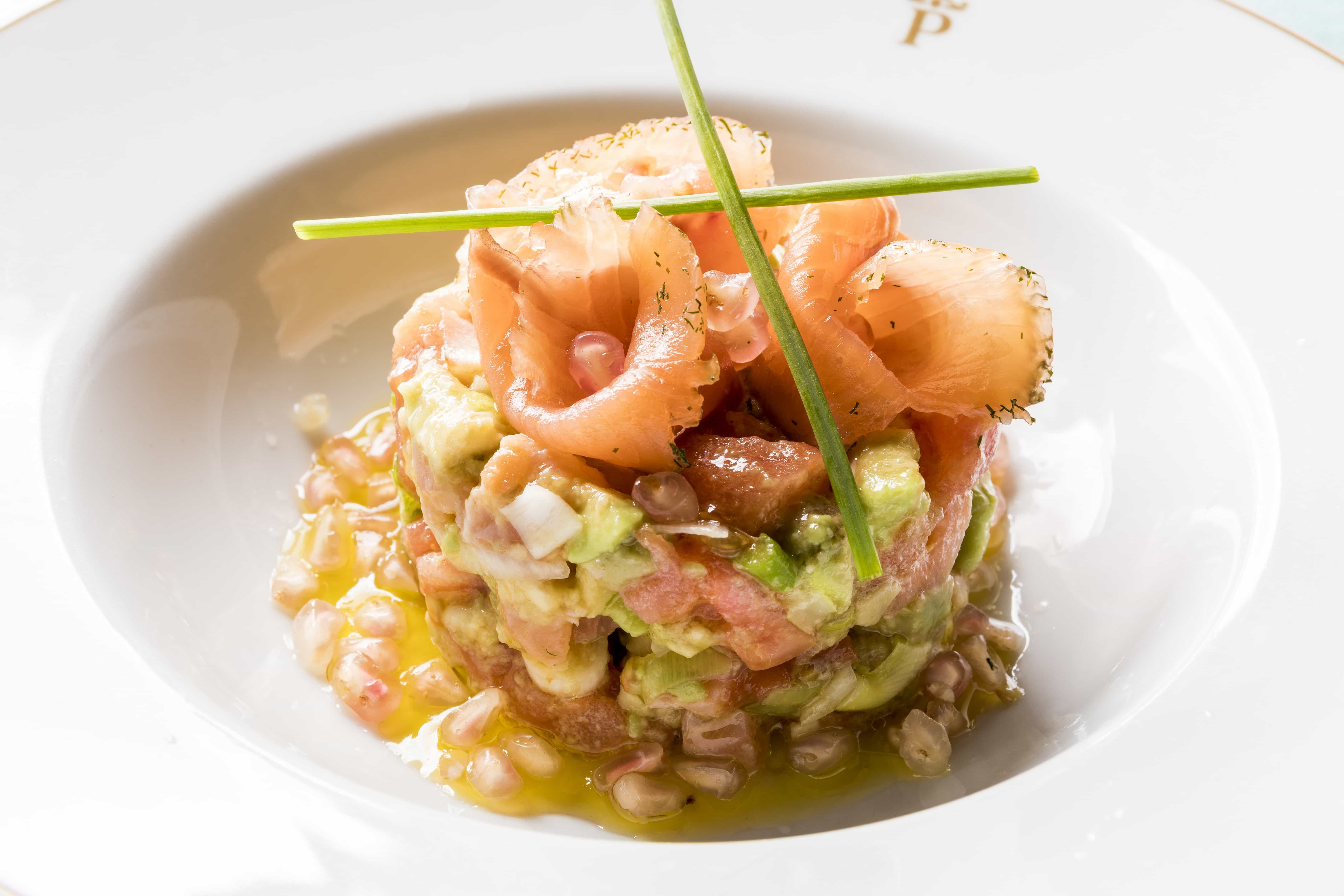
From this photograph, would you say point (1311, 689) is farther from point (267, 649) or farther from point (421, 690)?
point (267, 649)

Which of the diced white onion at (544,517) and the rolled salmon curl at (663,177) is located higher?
the rolled salmon curl at (663,177)

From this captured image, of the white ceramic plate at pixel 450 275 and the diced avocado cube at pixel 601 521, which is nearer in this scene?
the white ceramic plate at pixel 450 275

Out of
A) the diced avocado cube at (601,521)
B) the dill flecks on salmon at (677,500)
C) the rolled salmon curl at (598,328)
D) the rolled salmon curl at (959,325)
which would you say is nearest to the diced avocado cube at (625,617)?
the dill flecks on salmon at (677,500)

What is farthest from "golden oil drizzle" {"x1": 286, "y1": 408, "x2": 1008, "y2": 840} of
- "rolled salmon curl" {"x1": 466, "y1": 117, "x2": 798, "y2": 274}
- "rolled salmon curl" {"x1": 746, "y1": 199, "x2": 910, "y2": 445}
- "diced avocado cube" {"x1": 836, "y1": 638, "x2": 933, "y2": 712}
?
"rolled salmon curl" {"x1": 466, "y1": 117, "x2": 798, "y2": 274}

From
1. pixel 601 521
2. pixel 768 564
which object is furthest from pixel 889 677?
pixel 601 521

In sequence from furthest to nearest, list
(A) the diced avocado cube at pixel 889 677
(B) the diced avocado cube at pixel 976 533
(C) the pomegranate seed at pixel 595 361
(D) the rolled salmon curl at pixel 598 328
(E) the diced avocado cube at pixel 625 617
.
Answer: (B) the diced avocado cube at pixel 976 533, (A) the diced avocado cube at pixel 889 677, (E) the diced avocado cube at pixel 625 617, (C) the pomegranate seed at pixel 595 361, (D) the rolled salmon curl at pixel 598 328

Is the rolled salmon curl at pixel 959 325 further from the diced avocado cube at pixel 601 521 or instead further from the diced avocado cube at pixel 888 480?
the diced avocado cube at pixel 601 521

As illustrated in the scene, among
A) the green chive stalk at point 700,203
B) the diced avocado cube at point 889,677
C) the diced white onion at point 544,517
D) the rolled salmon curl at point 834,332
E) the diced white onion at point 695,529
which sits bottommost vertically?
the diced avocado cube at point 889,677

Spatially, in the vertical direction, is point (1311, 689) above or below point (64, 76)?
below

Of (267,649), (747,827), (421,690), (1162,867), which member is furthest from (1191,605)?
(267,649)
